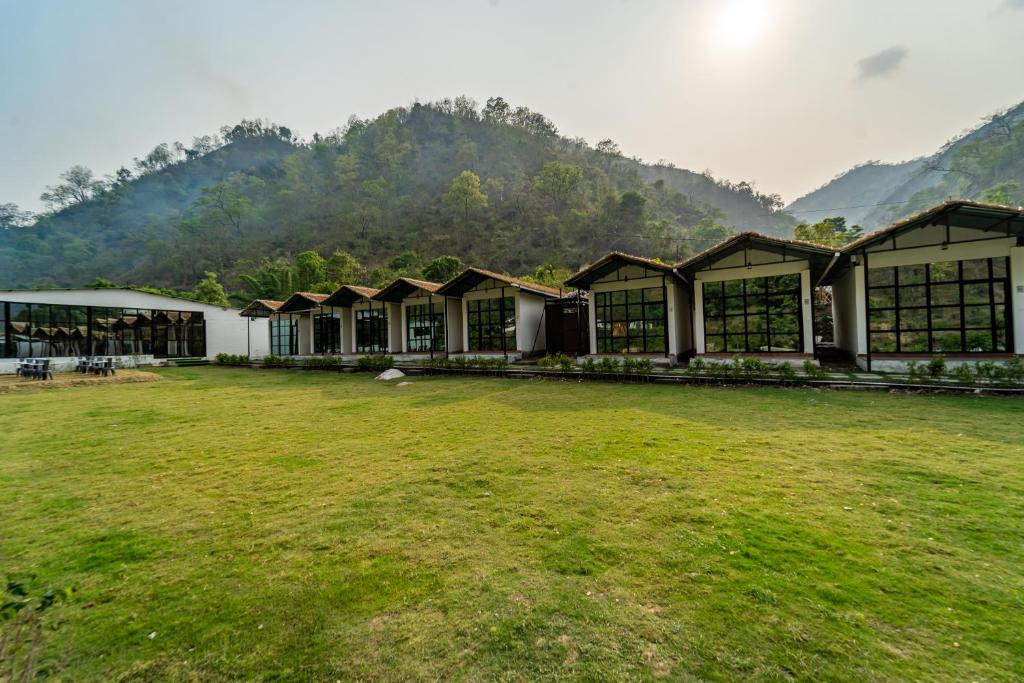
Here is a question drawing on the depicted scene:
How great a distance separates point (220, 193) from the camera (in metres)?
77.2

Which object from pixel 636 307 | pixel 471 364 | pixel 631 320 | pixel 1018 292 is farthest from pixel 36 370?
pixel 1018 292

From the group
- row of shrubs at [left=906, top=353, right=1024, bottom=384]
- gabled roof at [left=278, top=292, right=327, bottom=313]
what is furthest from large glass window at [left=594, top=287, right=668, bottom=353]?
gabled roof at [left=278, top=292, right=327, bottom=313]

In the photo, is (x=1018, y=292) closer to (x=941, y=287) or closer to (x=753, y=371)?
(x=941, y=287)

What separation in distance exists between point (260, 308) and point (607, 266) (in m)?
21.4

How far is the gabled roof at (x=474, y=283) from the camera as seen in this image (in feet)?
55.5

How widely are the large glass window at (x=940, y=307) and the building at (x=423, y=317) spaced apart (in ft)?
49.7

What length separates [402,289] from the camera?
753 inches

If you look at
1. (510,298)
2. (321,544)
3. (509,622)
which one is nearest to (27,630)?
(321,544)

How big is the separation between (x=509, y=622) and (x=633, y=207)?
61.4m

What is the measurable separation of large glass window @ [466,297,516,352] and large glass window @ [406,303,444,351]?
5.81 ft

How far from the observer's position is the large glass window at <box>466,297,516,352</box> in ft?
57.9

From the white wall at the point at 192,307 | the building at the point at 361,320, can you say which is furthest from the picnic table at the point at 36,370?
the building at the point at 361,320

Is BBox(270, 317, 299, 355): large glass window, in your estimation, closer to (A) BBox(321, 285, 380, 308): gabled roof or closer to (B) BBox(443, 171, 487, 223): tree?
(A) BBox(321, 285, 380, 308): gabled roof

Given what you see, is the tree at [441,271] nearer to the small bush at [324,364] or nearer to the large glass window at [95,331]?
the large glass window at [95,331]
